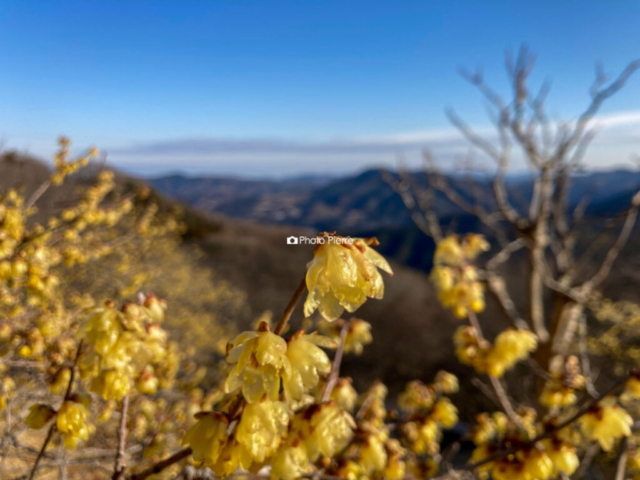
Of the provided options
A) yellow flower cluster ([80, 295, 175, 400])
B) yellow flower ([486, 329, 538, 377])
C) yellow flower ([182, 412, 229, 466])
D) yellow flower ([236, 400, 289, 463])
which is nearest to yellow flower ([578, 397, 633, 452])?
yellow flower ([486, 329, 538, 377])

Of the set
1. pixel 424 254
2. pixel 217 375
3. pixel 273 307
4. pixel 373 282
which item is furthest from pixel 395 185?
pixel 424 254

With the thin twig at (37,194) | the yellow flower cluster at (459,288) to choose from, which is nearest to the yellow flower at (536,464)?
the yellow flower cluster at (459,288)

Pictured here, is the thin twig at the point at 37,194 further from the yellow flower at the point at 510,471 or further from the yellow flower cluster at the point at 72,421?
the yellow flower at the point at 510,471

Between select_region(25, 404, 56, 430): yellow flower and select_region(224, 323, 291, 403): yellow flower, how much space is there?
2.60ft

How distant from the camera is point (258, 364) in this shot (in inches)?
35.4

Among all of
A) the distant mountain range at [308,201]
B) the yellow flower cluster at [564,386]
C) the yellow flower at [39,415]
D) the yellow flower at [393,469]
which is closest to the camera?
the yellow flower at [39,415]

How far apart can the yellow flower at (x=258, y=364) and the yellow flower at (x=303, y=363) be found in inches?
1.3

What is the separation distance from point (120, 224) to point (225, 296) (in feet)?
13.5

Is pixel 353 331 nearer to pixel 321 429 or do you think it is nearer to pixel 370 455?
pixel 370 455

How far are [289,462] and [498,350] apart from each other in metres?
2.08

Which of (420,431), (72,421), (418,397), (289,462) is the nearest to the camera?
(289,462)

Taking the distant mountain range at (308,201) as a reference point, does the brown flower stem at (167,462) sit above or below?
above

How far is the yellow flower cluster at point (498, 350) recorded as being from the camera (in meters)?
2.59

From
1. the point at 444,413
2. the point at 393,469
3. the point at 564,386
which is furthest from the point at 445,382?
the point at 393,469
